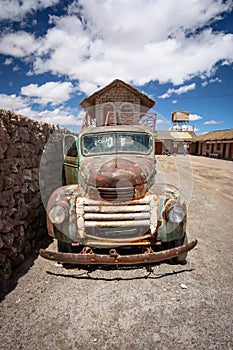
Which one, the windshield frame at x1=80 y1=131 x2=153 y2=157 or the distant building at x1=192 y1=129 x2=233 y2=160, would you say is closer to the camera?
the windshield frame at x1=80 y1=131 x2=153 y2=157

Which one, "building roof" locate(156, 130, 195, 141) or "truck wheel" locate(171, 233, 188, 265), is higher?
"building roof" locate(156, 130, 195, 141)

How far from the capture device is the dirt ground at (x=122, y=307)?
2127 millimetres

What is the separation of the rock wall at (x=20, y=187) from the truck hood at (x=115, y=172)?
99cm

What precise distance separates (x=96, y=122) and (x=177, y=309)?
14120 millimetres

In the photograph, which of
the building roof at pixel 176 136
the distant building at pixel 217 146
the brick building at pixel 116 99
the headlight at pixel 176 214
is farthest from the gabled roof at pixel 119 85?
the building roof at pixel 176 136

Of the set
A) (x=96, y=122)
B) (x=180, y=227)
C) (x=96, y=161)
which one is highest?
(x=96, y=122)

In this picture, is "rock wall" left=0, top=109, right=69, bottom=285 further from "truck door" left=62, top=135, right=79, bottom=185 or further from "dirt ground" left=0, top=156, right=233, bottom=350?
"truck door" left=62, top=135, right=79, bottom=185

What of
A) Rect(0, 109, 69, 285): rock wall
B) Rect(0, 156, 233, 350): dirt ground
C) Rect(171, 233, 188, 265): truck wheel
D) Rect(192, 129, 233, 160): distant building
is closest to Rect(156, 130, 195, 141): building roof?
Rect(192, 129, 233, 160): distant building

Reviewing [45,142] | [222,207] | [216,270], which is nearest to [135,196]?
[216,270]

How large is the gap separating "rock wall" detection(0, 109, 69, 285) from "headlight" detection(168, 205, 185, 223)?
236 cm

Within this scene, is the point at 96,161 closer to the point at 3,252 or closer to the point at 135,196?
the point at 135,196

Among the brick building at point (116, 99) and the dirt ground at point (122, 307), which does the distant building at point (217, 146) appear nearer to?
the brick building at point (116, 99)

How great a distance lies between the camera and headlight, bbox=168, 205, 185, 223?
307cm

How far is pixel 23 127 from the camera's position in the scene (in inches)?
139
